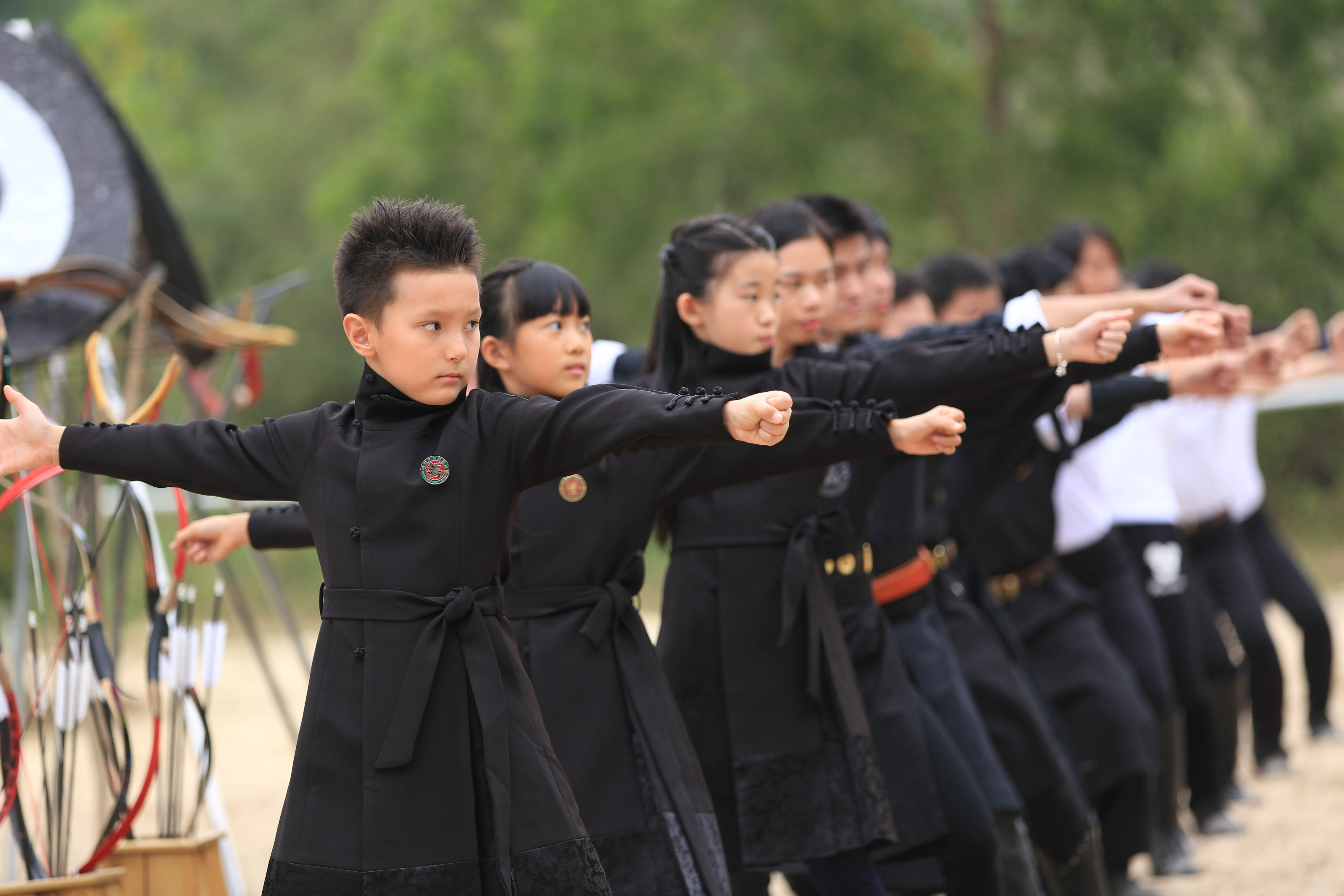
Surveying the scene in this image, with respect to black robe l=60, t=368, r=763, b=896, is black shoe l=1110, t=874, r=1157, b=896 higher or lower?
lower

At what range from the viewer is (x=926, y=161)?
14031mm

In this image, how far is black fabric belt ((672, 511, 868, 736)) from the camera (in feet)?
11.2

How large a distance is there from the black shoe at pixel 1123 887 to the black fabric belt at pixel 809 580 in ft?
5.79

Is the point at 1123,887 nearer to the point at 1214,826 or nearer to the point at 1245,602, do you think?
the point at 1214,826

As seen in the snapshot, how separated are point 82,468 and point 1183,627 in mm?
4354

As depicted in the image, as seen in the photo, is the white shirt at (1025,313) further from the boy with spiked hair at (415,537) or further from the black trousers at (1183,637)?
the black trousers at (1183,637)

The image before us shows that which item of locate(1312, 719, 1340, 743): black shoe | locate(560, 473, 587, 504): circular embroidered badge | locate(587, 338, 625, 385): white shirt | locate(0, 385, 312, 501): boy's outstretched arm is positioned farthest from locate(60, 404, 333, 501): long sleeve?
locate(1312, 719, 1340, 743): black shoe

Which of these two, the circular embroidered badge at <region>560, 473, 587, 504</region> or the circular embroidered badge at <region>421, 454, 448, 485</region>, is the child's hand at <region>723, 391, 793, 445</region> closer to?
the circular embroidered badge at <region>421, 454, 448, 485</region>

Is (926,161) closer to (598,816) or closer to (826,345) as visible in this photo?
(826,345)

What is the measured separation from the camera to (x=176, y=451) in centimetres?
250

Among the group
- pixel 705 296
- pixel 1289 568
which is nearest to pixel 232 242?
pixel 1289 568

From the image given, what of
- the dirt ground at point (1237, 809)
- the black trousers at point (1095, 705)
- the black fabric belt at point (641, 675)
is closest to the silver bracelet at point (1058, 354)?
the black fabric belt at point (641, 675)

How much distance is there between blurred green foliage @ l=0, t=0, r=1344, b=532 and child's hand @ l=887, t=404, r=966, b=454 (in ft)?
36.8

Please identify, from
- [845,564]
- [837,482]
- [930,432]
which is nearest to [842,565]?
[845,564]
